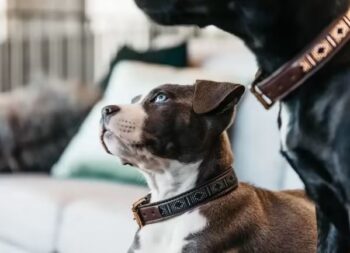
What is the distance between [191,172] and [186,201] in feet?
0.15

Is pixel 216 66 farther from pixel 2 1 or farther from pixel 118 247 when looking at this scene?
pixel 2 1

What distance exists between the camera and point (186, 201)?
1.19 meters

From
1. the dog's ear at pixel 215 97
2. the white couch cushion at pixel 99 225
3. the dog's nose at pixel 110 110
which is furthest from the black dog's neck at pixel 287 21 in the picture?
the white couch cushion at pixel 99 225

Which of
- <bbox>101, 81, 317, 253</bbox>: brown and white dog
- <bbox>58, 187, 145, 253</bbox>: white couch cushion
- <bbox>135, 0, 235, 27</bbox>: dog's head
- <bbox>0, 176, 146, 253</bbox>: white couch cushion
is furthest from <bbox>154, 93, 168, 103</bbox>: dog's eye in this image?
<bbox>0, 176, 146, 253</bbox>: white couch cushion

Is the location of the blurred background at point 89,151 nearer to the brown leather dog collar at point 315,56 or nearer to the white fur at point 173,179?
the white fur at point 173,179

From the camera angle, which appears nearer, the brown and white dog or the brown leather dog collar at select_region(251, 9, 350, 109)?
the brown leather dog collar at select_region(251, 9, 350, 109)

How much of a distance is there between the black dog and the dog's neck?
0.17m

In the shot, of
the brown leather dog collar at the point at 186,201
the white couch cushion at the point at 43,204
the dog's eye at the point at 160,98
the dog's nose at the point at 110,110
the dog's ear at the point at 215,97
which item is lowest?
the white couch cushion at the point at 43,204

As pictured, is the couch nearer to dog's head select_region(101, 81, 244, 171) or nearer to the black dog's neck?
dog's head select_region(101, 81, 244, 171)

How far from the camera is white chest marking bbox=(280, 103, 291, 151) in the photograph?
105 centimetres

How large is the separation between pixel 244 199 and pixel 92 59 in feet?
8.45

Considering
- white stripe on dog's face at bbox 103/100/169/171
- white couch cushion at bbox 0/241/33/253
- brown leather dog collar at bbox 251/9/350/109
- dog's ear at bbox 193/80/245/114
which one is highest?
brown leather dog collar at bbox 251/9/350/109

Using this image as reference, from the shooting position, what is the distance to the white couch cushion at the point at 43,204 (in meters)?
1.86

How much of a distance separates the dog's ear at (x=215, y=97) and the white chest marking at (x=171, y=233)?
162 millimetres
